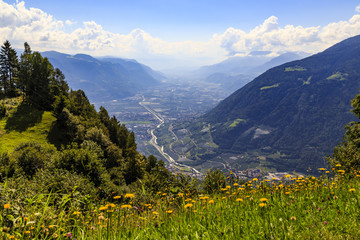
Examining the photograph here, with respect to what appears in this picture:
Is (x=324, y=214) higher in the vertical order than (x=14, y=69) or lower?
lower

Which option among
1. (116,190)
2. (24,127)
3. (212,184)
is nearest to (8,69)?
(24,127)

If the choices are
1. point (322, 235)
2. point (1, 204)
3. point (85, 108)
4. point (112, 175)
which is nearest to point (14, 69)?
point (85, 108)

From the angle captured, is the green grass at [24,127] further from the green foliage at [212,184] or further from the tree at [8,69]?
the green foliage at [212,184]

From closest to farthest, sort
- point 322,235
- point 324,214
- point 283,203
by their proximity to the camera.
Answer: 1. point 322,235
2. point 324,214
3. point 283,203

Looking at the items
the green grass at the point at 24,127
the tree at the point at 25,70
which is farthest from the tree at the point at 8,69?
the green grass at the point at 24,127

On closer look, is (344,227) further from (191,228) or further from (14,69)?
(14,69)

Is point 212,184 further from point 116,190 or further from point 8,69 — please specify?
point 8,69
